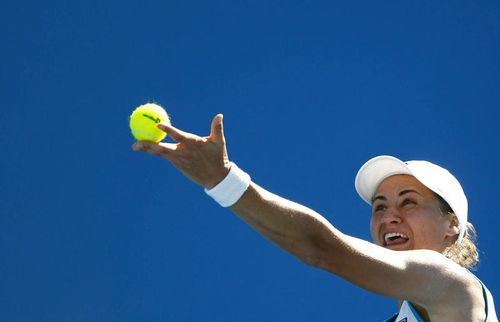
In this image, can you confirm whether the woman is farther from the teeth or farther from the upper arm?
the teeth

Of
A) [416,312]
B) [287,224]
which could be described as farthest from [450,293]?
[287,224]

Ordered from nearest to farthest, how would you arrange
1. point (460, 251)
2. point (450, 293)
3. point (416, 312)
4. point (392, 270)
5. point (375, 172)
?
point (392, 270) → point (450, 293) → point (416, 312) → point (460, 251) → point (375, 172)

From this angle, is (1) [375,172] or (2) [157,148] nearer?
(2) [157,148]

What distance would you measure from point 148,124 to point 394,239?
97 centimetres

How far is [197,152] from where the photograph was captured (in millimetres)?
1740

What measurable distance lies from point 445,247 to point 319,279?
6.71 ft

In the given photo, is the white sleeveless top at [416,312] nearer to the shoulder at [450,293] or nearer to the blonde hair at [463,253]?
the shoulder at [450,293]

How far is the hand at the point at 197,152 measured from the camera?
1.74 meters

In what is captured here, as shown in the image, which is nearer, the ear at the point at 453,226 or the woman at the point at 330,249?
the woman at the point at 330,249

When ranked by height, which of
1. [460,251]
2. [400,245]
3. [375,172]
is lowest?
[400,245]

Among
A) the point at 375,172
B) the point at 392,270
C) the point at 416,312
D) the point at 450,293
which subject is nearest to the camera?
the point at 392,270

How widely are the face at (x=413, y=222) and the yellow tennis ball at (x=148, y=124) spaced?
0.88 m

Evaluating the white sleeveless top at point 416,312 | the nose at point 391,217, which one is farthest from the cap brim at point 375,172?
the white sleeveless top at point 416,312

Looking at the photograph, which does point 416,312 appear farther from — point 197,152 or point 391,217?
point 197,152
